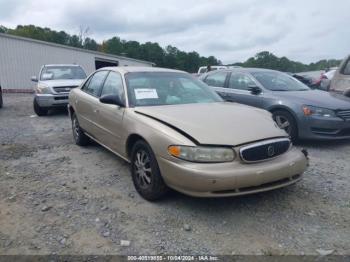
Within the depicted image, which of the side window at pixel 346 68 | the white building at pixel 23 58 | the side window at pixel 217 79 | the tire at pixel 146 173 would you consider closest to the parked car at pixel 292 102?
the side window at pixel 217 79

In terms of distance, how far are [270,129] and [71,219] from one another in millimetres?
2310

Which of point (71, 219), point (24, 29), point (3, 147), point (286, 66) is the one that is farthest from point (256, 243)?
point (24, 29)

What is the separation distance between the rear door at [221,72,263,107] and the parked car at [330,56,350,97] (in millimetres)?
2306

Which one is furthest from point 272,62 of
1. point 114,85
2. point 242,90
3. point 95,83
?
point 114,85

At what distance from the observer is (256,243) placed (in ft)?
10.1

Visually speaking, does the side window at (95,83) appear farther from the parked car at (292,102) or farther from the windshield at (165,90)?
the parked car at (292,102)

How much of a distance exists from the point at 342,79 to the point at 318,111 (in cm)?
262

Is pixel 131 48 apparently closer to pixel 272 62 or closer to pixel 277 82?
pixel 272 62

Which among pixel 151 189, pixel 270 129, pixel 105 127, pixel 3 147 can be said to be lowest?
pixel 3 147

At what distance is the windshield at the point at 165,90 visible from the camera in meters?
4.52

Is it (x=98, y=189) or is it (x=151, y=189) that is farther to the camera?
(x=98, y=189)

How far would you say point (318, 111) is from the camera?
6.13m

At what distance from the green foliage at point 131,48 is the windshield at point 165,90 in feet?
201

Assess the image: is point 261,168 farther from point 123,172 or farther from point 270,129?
point 123,172
